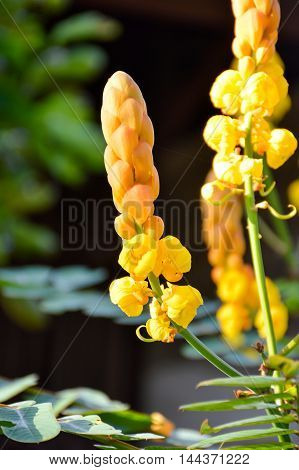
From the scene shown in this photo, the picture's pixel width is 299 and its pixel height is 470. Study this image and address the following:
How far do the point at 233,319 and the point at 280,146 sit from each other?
0.20 metres

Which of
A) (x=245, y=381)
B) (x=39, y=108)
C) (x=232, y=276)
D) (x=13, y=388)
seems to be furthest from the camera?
(x=39, y=108)

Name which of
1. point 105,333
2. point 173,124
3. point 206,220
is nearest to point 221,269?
point 206,220

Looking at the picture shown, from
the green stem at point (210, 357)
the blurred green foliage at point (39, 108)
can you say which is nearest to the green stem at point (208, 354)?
the green stem at point (210, 357)

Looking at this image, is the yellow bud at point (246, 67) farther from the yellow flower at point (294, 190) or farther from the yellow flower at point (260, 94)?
the yellow flower at point (294, 190)

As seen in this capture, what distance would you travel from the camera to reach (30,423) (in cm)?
29

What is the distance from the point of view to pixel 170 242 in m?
0.29

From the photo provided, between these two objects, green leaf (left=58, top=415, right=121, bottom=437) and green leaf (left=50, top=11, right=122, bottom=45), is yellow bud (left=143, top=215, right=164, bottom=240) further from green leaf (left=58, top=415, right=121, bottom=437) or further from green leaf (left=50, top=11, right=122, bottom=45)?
green leaf (left=50, top=11, right=122, bottom=45)

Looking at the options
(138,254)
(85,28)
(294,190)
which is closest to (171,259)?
(138,254)

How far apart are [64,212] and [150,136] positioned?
2.03ft

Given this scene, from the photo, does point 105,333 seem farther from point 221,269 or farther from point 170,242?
point 170,242

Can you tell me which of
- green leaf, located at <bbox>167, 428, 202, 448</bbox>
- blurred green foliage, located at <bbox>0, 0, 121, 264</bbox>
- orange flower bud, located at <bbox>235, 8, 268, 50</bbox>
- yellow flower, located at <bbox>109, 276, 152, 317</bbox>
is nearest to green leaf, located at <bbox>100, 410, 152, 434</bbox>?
green leaf, located at <bbox>167, 428, 202, 448</bbox>

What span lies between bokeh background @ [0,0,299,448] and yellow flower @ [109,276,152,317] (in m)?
0.60

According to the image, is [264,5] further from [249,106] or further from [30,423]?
[30,423]

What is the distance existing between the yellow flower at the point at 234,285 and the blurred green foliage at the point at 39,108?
24.9 inches
